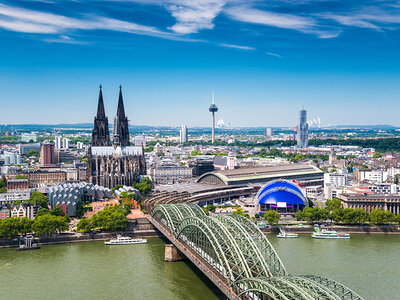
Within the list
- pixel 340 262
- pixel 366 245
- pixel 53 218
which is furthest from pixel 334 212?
pixel 53 218

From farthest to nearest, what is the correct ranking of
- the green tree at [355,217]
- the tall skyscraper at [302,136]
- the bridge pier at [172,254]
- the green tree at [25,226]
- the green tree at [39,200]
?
the tall skyscraper at [302,136] → the green tree at [39,200] → the green tree at [355,217] → the green tree at [25,226] → the bridge pier at [172,254]

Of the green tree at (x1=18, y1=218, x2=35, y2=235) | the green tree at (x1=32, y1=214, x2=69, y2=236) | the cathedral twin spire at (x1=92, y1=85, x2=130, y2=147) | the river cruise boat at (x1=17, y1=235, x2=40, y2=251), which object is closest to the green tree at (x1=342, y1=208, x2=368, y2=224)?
the green tree at (x1=32, y1=214, x2=69, y2=236)

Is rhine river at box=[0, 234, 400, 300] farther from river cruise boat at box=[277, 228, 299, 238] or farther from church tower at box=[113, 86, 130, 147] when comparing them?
church tower at box=[113, 86, 130, 147]

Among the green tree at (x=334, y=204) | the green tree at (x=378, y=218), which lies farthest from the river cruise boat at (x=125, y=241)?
the green tree at (x=378, y=218)

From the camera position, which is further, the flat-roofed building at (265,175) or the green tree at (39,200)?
the flat-roofed building at (265,175)

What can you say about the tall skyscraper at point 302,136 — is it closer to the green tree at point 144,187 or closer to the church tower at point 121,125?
the church tower at point 121,125

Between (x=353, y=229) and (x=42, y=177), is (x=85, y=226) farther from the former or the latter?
(x=42, y=177)

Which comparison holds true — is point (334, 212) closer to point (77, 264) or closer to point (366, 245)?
point (366, 245)
